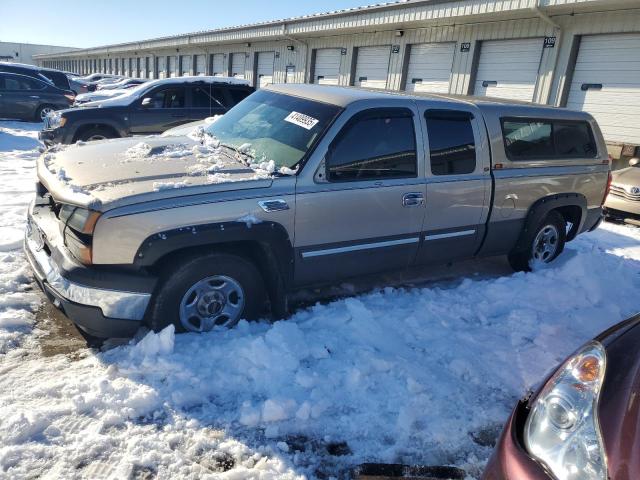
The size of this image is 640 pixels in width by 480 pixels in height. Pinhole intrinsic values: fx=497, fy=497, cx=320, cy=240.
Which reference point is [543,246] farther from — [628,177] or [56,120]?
[56,120]

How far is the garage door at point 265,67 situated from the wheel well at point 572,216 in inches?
701

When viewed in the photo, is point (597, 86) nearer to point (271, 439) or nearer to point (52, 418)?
point (271, 439)

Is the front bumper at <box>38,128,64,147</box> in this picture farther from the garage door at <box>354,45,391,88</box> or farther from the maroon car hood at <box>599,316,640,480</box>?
the garage door at <box>354,45,391,88</box>

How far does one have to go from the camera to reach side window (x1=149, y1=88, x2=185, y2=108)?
388 inches

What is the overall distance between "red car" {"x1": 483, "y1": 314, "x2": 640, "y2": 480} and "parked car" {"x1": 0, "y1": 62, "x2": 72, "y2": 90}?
18015 millimetres

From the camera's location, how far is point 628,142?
10672 millimetres

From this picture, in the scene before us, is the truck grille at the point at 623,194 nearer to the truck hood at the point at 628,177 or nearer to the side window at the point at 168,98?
the truck hood at the point at 628,177

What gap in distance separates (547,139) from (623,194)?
4155mm

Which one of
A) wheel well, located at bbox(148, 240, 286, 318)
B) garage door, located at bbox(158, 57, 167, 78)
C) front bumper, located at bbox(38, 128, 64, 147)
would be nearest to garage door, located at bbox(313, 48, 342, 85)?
front bumper, located at bbox(38, 128, 64, 147)

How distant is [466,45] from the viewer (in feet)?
43.6

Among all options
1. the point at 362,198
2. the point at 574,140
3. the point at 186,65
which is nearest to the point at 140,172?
the point at 362,198

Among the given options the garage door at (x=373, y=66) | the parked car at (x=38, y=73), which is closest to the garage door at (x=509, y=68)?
the garage door at (x=373, y=66)

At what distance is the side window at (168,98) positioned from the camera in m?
9.86

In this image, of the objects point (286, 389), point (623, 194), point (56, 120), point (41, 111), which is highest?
point (56, 120)
